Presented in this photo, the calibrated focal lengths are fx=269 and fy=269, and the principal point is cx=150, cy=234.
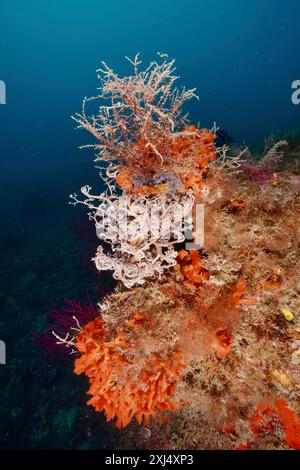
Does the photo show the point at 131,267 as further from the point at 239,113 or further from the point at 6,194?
the point at 239,113

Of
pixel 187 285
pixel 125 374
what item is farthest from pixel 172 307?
pixel 125 374

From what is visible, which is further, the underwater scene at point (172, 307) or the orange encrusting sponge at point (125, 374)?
the underwater scene at point (172, 307)

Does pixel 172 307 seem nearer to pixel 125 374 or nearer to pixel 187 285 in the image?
pixel 187 285

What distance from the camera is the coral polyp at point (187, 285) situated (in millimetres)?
3240

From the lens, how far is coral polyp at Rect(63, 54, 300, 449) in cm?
324

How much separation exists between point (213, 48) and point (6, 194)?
14989 cm

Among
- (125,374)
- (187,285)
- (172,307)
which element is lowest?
(125,374)

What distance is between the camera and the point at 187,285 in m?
3.34

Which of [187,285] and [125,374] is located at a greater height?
[187,285]

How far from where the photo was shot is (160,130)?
147 inches

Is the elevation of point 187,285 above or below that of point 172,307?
above

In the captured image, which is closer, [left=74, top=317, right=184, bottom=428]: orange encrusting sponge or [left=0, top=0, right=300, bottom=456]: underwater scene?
[left=74, top=317, right=184, bottom=428]: orange encrusting sponge

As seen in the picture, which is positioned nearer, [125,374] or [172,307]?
[125,374]
